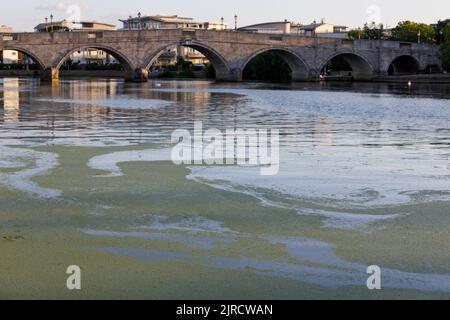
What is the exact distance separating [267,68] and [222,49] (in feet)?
38.7

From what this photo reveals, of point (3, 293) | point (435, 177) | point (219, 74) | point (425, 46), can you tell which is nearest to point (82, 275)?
point (3, 293)

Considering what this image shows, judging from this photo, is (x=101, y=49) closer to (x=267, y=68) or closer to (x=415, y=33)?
(x=267, y=68)

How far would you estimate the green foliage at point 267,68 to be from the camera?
235ft

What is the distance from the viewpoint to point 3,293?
165 inches

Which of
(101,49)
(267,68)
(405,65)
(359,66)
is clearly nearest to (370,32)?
(405,65)

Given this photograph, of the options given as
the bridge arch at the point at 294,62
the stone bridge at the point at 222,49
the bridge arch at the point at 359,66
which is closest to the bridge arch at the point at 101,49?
the stone bridge at the point at 222,49

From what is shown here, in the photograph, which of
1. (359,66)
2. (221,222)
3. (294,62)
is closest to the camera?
(221,222)

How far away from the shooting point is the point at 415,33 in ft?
286

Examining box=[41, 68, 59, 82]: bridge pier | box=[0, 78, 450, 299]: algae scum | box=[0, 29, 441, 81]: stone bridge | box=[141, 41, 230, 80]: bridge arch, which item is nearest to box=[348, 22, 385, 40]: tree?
Result: box=[0, 29, 441, 81]: stone bridge

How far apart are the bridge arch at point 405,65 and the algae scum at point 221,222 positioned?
6759cm

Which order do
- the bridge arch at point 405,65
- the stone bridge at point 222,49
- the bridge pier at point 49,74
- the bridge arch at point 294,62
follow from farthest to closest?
Answer: the bridge arch at point 405,65 < the bridge arch at point 294,62 < the bridge pier at point 49,74 < the stone bridge at point 222,49

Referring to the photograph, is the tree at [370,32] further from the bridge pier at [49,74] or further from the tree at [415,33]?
the bridge pier at [49,74]

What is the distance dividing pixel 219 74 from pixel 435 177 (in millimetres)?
57108

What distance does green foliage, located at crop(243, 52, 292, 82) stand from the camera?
71.5 metres
